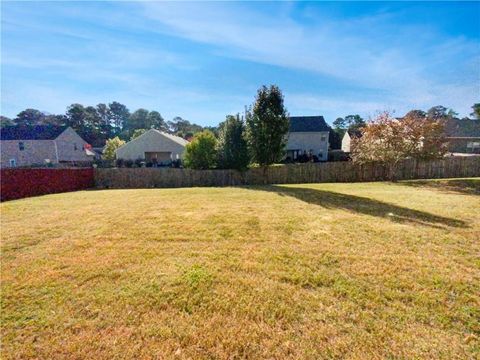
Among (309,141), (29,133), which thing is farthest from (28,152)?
(309,141)

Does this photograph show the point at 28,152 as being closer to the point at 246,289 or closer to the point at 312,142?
Result: the point at 312,142

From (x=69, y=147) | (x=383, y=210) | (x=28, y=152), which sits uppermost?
(x=69, y=147)

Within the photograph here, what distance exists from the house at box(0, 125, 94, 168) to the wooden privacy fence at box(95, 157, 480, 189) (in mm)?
24687

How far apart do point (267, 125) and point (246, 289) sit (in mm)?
13890

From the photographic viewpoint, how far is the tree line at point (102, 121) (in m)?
68.0

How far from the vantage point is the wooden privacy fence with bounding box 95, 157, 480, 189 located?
18484 millimetres

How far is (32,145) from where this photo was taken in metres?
36.1

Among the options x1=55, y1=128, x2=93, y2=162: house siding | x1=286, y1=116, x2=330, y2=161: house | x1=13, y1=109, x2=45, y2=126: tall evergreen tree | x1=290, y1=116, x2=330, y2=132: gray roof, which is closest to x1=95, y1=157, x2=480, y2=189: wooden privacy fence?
x1=286, y1=116, x2=330, y2=161: house

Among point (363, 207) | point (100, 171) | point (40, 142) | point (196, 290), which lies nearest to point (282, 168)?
point (363, 207)

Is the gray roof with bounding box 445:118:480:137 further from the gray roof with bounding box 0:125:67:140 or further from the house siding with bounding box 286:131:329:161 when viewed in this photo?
the gray roof with bounding box 0:125:67:140

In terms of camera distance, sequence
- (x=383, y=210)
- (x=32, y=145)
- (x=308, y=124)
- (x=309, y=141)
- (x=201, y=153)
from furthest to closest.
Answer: (x=32, y=145) → (x=308, y=124) → (x=309, y=141) → (x=201, y=153) → (x=383, y=210)

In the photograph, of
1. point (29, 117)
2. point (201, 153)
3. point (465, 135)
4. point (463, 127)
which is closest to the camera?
point (201, 153)

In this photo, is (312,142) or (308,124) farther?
(308,124)

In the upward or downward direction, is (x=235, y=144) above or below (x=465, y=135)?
below
